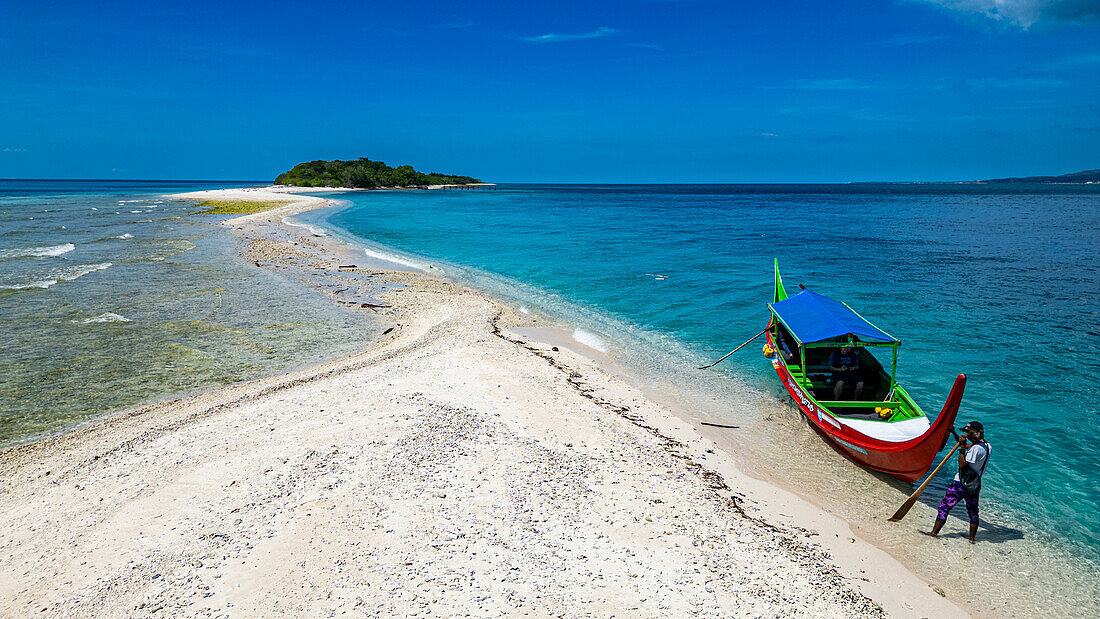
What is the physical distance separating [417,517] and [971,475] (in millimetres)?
8989

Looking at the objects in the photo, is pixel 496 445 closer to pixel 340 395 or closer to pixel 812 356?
pixel 340 395

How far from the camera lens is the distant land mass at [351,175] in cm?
16625

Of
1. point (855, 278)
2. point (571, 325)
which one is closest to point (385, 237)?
point (571, 325)

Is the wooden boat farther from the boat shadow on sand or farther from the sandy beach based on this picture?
the sandy beach

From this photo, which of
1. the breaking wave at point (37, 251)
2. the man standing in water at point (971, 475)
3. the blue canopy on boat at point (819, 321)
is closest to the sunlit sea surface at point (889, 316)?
the man standing in water at point (971, 475)

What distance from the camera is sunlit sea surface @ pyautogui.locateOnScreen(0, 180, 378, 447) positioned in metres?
14.8

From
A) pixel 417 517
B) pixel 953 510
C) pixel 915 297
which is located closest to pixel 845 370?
pixel 953 510

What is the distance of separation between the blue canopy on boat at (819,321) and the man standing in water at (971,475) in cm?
440

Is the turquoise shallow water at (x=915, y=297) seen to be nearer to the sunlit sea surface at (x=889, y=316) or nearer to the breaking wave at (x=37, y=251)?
the sunlit sea surface at (x=889, y=316)

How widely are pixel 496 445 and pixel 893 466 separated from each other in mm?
7780

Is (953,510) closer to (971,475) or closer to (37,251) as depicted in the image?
(971,475)

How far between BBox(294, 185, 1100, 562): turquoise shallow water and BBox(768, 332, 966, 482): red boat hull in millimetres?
1886

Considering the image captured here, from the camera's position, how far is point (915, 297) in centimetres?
2752

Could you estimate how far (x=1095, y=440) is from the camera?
13.1 m
